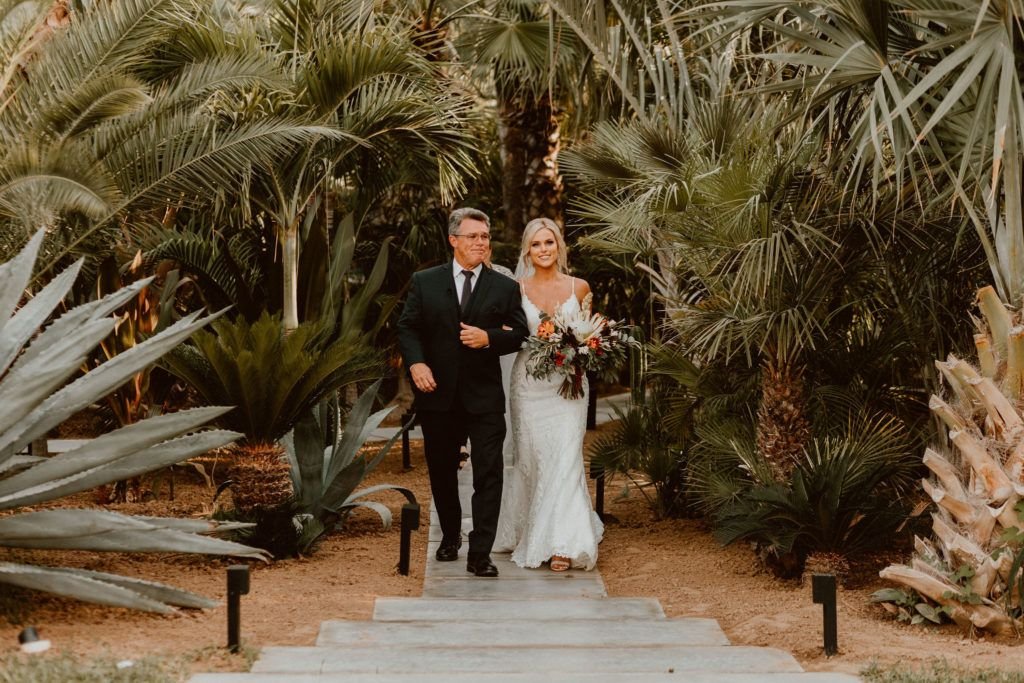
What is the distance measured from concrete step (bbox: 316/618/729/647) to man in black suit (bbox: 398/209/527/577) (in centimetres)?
119

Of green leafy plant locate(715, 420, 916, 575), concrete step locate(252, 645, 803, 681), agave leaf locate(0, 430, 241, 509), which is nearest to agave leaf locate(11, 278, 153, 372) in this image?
→ agave leaf locate(0, 430, 241, 509)

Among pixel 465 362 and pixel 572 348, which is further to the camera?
pixel 572 348

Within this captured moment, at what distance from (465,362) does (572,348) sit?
66 centimetres

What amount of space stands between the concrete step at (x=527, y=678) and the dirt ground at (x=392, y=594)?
412mm

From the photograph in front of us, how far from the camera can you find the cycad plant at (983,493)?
597cm

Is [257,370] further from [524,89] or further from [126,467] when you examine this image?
[524,89]

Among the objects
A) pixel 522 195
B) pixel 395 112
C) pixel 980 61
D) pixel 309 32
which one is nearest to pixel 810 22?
pixel 980 61

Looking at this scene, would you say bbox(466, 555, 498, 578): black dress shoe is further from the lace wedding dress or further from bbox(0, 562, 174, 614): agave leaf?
bbox(0, 562, 174, 614): agave leaf

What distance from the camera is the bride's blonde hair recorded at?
7434mm

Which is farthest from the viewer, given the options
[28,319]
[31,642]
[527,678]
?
[28,319]

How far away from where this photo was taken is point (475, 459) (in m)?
7.02

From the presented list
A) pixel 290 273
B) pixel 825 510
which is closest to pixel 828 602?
pixel 825 510

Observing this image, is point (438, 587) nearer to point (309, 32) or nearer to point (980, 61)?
point (980, 61)

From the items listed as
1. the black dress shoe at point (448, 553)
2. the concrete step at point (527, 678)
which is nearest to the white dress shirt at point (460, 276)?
the black dress shoe at point (448, 553)
